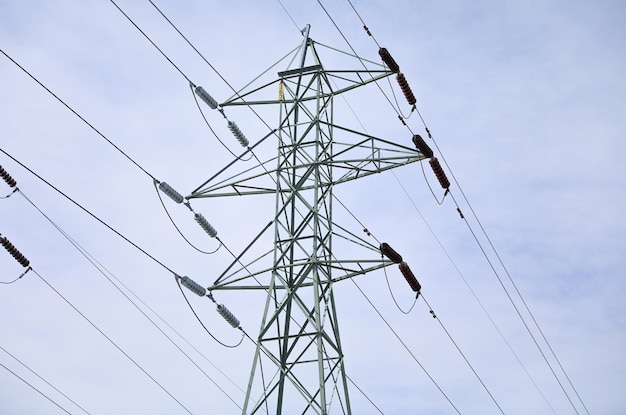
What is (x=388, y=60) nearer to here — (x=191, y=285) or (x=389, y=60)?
(x=389, y=60)

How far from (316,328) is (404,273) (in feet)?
10.8

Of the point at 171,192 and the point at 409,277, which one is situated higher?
the point at 409,277

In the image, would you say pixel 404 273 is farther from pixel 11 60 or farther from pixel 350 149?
pixel 11 60

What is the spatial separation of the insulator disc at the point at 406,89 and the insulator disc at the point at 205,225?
6.23 m

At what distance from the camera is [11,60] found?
47.0ft

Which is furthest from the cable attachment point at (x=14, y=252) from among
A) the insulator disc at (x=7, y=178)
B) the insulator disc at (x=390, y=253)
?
the insulator disc at (x=390, y=253)

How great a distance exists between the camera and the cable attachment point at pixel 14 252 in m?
16.9

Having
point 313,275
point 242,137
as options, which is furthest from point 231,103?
point 313,275

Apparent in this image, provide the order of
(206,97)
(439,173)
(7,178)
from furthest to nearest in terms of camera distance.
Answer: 1. (439,173)
2. (206,97)
3. (7,178)

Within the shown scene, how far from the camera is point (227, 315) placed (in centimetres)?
1936

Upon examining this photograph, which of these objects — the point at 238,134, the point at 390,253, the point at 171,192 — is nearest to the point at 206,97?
the point at 238,134

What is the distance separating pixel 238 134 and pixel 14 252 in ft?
19.9

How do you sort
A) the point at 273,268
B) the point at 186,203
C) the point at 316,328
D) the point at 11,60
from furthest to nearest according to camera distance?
the point at 186,203
the point at 273,268
the point at 316,328
the point at 11,60

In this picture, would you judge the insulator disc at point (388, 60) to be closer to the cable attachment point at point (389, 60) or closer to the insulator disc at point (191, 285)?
the cable attachment point at point (389, 60)
